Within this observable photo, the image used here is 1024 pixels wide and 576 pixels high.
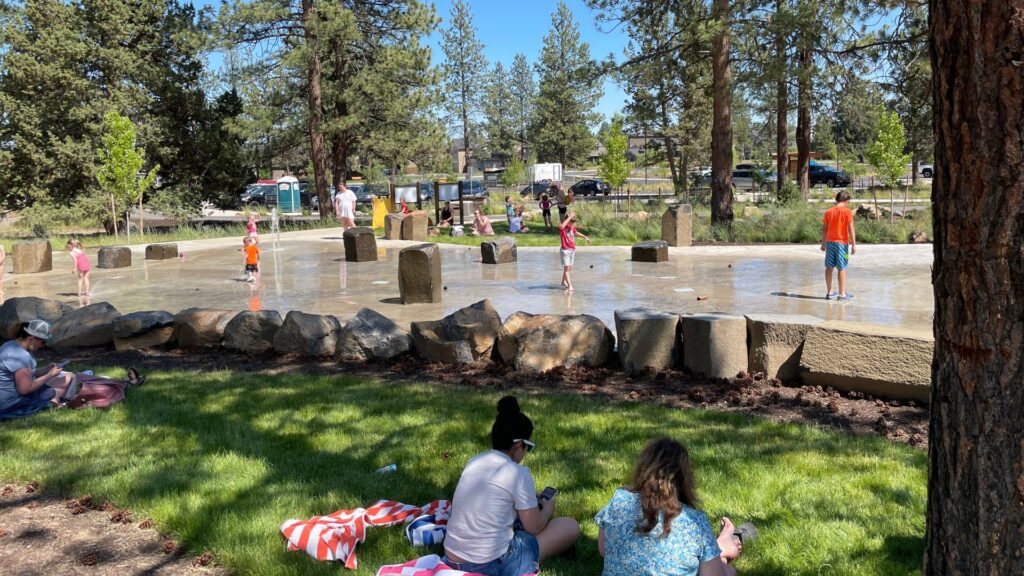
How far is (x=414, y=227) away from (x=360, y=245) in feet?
18.2

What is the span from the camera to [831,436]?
19.7ft

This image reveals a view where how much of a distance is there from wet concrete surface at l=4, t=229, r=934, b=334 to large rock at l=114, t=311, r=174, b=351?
8.44ft

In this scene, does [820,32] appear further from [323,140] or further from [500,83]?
[500,83]

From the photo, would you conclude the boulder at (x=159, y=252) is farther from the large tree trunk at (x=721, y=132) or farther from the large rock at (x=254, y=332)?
the large tree trunk at (x=721, y=132)

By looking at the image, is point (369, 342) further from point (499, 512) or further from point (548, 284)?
point (548, 284)

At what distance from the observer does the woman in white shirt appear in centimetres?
405

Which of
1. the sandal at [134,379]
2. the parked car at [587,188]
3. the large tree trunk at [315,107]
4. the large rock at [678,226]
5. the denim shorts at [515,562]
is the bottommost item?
the denim shorts at [515,562]

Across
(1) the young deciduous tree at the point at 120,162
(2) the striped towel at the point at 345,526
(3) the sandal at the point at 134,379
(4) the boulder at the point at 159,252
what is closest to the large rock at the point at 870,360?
(2) the striped towel at the point at 345,526

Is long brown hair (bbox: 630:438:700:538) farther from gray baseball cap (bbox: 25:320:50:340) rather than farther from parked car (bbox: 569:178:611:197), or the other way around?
parked car (bbox: 569:178:611:197)

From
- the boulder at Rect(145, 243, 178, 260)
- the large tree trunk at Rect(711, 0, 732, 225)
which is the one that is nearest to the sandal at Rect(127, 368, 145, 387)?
the boulder at Rect(145, 243, 178, 260)

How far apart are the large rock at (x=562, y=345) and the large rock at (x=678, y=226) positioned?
41.3 ft

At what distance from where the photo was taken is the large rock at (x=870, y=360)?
21.7ft

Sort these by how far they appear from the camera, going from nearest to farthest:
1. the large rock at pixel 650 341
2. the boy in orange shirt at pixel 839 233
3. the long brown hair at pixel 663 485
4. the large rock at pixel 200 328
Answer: the long brown hair at pixel 663 485
the large rock at pixel 650 341
the large rock at pixel 200 328
the boy in orange shirt at pixel 839 233

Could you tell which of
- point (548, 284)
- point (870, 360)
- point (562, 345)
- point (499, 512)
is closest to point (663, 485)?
point (499, 512)
